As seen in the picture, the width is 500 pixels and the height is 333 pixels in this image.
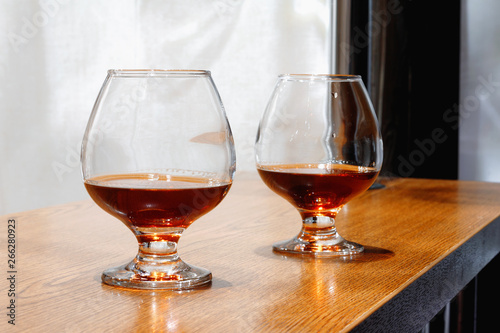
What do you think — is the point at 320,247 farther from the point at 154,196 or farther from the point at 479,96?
the point at 479,96

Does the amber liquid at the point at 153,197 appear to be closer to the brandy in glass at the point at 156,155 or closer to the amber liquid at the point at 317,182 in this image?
the brandy in glass at the point at 156,155

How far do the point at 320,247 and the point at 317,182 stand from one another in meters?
0.07

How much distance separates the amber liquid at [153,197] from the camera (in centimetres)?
52

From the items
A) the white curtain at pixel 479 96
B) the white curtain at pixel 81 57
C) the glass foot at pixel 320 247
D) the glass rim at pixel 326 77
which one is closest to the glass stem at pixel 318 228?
the glass foot at pixel 320 247

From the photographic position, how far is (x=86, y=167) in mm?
537

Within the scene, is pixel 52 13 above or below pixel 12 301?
above

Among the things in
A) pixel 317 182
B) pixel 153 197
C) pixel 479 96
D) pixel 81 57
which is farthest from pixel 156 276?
pixel 479 96

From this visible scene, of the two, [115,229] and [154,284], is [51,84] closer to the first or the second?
[115,229]

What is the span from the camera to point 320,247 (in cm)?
69

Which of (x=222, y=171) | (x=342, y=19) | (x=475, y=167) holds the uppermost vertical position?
(x=342, y=19)

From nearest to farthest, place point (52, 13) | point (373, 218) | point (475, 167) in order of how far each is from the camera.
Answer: point (373, 218)
point (52, 13)
point (475, 167)

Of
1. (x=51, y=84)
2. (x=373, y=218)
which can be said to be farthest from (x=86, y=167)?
(x=51, y=84)

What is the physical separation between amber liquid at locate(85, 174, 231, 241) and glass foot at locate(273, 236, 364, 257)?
0.55 ft

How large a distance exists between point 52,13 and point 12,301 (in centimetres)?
194
